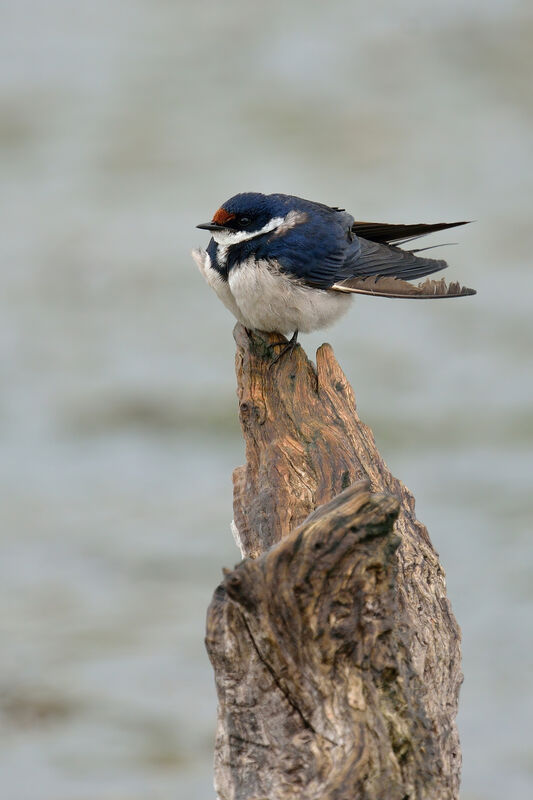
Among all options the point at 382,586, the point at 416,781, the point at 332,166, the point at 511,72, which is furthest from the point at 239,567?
the point at 511,72

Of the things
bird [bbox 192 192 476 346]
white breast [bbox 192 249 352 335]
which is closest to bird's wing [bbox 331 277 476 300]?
bird [bbox 192 192 476 346]

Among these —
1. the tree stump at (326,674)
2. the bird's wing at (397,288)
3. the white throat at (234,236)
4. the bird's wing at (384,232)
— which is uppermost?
the bird's wing at (384,232)

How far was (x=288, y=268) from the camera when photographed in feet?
18.0

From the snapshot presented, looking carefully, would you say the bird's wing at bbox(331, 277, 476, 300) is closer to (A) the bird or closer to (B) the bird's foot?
(A) the bird

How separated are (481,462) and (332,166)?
4.22 m

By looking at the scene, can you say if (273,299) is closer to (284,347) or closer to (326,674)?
(284,347)

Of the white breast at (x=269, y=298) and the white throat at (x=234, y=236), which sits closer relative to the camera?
the white breast at (x=269, y=298)

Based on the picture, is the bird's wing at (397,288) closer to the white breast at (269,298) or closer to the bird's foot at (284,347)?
the white breast at (269,298)

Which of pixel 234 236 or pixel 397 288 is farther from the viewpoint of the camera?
pixel 397 288

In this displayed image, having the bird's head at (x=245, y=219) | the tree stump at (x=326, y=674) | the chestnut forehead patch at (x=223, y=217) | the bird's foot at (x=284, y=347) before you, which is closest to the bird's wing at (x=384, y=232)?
the bird's head at (x=245, y=219)

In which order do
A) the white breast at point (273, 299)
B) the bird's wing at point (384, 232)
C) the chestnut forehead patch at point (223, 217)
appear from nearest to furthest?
1. the white breast at point (273, 299)
2. the chestnut forehead patch at point (223, 217)
3. the bird's wing at point (384, 232)

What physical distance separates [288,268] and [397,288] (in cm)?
51

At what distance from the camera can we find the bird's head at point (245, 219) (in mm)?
5473

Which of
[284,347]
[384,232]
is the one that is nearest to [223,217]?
[284,347]
